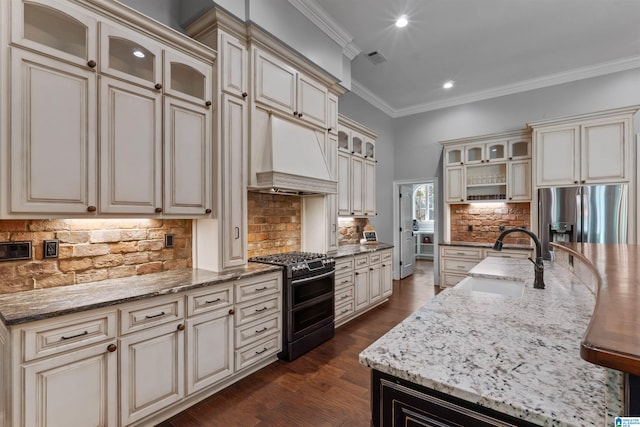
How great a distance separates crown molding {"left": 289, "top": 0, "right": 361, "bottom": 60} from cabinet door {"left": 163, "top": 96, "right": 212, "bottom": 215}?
66.5 inches

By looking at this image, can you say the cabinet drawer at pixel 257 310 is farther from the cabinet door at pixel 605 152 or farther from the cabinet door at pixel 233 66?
the cabinet door at pixel 605 152

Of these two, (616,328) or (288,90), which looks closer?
(616,328)

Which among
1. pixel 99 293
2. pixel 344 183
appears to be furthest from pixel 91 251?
pixel 344 183

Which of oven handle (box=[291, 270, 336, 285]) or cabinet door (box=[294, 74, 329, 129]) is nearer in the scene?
oven handle (box=[291, 270, 336, 285])

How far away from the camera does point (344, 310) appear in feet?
12.6

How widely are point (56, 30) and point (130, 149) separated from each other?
0.83 meters

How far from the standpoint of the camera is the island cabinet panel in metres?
0.80

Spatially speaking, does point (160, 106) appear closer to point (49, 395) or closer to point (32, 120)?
point (32, 120)

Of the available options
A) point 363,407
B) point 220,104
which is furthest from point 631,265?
point 220,104

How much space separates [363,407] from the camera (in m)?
2.23

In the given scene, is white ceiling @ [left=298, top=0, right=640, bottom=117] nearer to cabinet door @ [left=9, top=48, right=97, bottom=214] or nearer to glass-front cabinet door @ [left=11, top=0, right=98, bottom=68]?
glass-front cabinet door @ [left=11, top=0, right=98, bottom=68]

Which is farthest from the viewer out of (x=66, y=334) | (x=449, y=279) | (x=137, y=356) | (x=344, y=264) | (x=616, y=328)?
(x=449, y=279)

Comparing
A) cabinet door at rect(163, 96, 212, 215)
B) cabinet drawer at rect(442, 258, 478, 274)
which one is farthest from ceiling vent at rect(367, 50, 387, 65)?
cabinet drawer at rect(442, 258, 478, 274)

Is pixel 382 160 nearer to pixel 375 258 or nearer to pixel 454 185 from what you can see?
pixel 454 185
